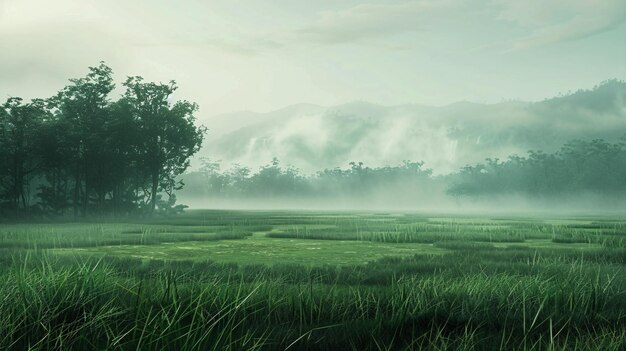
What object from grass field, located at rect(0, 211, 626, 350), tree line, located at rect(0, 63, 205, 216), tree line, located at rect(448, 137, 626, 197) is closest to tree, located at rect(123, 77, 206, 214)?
tree line, located at rect(0, 63, 205, 216)

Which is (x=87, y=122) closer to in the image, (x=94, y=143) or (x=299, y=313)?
(x=94, y=143)

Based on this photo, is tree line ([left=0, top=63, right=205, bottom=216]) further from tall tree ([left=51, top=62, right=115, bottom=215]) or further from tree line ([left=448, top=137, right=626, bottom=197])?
tree line ([left=448, top=137, right=626, bottom=197])

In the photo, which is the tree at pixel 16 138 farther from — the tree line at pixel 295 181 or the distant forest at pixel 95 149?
the tree line at pixel 295 181

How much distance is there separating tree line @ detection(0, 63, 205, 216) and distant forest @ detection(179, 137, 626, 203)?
2254 inches

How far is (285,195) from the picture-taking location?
112 metres

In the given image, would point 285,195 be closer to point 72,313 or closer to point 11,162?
point 11,162

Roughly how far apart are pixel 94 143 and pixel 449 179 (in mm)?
96152

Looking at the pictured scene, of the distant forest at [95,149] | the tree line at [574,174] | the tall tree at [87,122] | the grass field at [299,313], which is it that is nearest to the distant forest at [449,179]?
the tree line at [574,174]

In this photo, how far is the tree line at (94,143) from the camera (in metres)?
28.3

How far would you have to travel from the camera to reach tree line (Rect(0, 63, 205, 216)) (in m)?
28.3

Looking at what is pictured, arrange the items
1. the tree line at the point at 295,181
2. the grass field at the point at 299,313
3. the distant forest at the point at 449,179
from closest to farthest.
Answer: the grass field at the point at 299,313 < the distant forest at the point at 449,179 < the tree line at the point at 295,181

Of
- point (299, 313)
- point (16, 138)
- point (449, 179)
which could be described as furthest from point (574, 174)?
point (299, 313)

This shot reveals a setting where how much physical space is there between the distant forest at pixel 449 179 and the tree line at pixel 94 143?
57.3m

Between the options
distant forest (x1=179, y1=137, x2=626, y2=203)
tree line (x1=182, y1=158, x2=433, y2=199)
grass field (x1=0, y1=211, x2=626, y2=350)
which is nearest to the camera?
grass field (x1=0, y1=211, x2=626, y2=350)
